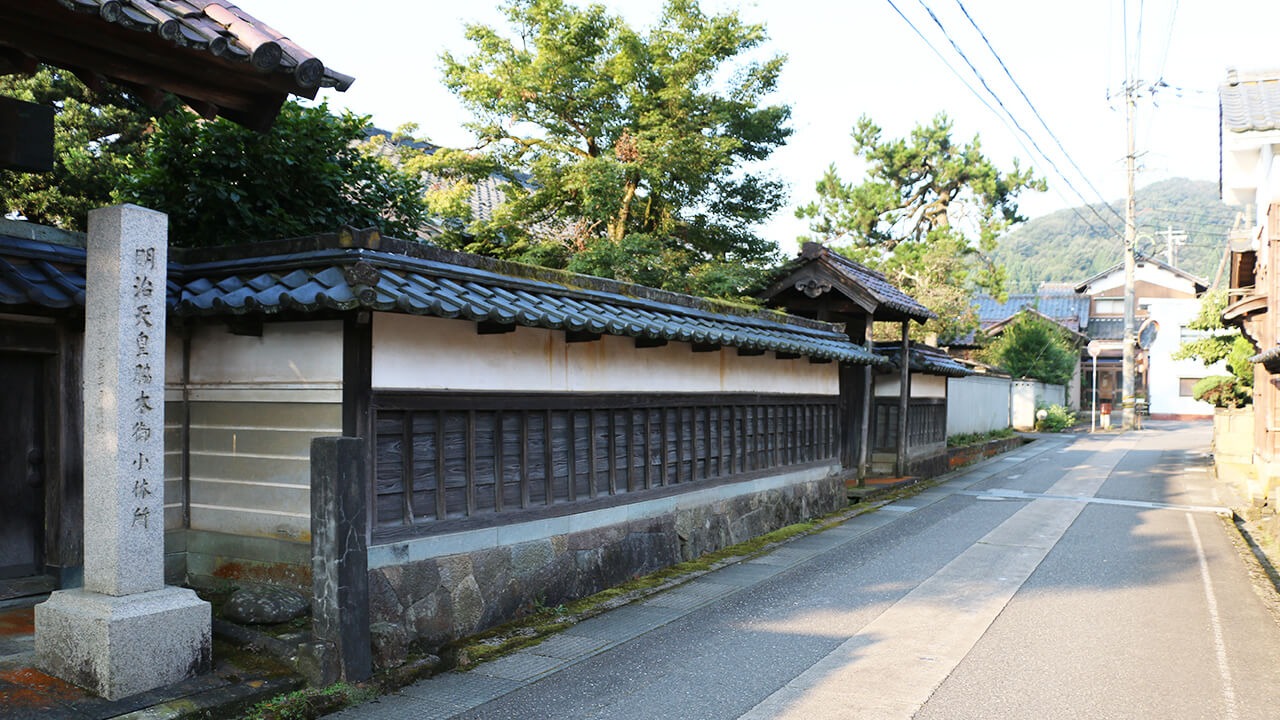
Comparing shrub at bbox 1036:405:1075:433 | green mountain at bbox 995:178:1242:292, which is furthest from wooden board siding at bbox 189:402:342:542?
green mountain at bbox 995:178:1242:292

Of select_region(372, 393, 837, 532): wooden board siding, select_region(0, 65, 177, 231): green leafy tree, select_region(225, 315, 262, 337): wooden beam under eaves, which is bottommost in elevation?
select_region(372, 393, 837, 532): wooden board siding

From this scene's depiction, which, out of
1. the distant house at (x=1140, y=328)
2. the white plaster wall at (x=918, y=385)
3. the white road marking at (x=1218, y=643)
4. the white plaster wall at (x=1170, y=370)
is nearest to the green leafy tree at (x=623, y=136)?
the white plaster wall at (x=918, y=385)

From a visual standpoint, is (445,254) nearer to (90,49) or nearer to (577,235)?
(90,49)

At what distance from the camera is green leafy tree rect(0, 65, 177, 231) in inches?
519


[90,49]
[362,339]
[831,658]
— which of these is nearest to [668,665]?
[831,658]

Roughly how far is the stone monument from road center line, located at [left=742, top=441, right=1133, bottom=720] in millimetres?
4269

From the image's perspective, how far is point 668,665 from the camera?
7.58m

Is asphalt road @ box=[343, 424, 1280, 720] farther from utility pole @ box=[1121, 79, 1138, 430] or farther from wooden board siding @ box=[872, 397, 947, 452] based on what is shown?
utility pole @ box=[1121, 79, 1138, 430]

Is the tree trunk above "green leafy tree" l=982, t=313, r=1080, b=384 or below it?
above

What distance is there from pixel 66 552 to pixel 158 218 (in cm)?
348

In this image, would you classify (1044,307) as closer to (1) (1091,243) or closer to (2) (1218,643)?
(2) (1218,643)

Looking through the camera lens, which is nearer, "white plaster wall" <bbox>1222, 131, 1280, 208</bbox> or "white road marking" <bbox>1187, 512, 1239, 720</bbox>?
"white road marking" <bbox>1187, 512, 1239, 720</bbox>

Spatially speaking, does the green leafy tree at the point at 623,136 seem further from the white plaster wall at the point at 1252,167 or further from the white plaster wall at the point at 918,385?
the white plaster wall at the point at 1252,167

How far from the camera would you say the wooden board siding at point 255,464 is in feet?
24.4
